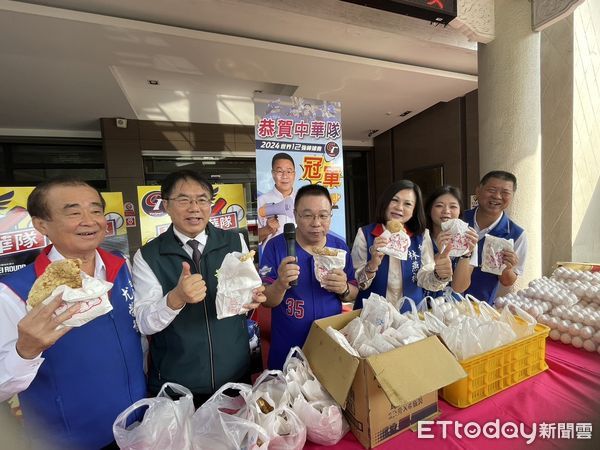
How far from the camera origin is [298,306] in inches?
65.2

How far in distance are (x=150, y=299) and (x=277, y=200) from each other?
222 centimetres

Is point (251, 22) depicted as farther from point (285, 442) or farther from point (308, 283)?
point (285, 442)

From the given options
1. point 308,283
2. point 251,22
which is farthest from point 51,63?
point 308,283

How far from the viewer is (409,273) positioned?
76.0 inches

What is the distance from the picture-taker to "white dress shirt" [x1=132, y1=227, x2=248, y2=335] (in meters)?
1.18

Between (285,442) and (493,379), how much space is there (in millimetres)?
992

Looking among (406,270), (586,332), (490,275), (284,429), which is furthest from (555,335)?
(284,429)

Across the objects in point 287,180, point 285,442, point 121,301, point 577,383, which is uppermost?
point 287,180

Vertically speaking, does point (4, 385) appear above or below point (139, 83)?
below

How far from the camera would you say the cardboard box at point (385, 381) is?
3.09 ft

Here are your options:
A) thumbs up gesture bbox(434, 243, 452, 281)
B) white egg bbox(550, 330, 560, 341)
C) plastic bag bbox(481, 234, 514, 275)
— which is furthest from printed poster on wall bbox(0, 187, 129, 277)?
white egg bbox(550, 330, 560, 341)

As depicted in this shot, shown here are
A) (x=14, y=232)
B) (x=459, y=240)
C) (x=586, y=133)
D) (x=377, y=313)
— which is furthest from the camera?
(x=586, y=133)

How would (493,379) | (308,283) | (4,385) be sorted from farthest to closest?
1. (308,283)
2. (493,379)
3. (4,385)

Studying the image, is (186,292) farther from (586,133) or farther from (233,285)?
(586,133)
